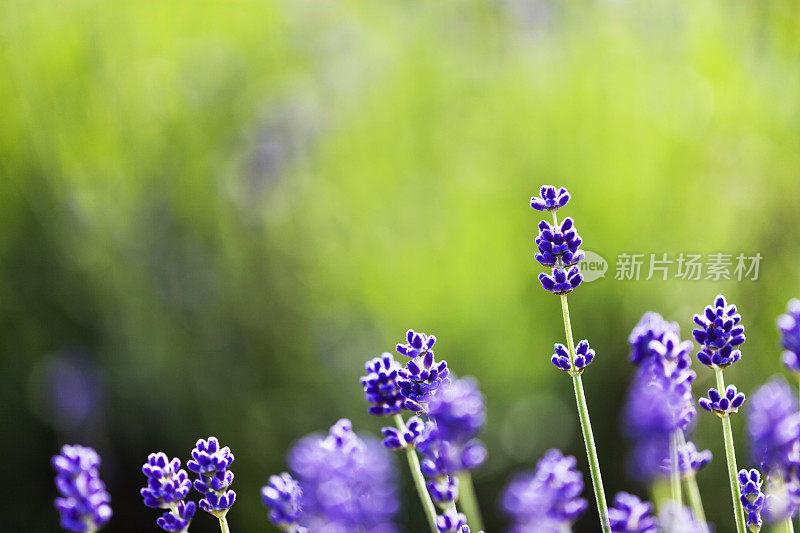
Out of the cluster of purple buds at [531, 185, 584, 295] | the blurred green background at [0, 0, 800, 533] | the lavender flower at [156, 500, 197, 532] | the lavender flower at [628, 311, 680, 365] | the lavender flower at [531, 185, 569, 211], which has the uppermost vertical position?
the blurred green background at [0, 0, 800, 533]

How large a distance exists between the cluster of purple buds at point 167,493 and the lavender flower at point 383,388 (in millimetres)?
179

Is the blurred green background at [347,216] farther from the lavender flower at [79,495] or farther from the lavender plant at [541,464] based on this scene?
A: the lavender flower at [79,495]

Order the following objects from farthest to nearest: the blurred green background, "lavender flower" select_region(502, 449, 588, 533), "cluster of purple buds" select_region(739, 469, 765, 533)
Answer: the blurred green background < "cluster of purple buds" select_region(739, 469, 765, 533) < "lavender flower" select_region(502, 449, 588, 533)

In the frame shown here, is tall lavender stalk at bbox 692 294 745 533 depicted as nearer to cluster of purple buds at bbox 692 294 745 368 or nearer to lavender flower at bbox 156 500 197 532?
cluster of purple buds at bbox 692 294 745 368

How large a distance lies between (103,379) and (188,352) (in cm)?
28

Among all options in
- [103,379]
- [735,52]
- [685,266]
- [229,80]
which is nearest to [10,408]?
[103,379]

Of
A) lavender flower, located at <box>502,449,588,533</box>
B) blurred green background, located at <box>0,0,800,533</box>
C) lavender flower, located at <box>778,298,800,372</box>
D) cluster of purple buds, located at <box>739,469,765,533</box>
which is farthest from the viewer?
blurred green background, located at <box>0,0,800,533</box>

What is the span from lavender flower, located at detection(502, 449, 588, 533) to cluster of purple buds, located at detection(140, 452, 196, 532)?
0.28 metres

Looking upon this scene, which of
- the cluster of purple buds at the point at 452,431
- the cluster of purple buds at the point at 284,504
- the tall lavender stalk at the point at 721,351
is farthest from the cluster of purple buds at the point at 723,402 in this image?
the cluster of purple buds at the point at 284,504

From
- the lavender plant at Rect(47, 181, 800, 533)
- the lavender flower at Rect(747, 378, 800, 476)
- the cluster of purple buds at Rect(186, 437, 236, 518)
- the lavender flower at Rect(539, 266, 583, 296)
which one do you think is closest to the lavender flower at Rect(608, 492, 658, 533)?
the lavender plant at Rect(47, 181, 800, 533)

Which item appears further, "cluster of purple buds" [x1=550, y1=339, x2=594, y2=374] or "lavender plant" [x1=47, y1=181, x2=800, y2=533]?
"cluster of purple buds" [x1=550, y1=339, x2=594, y2=374]

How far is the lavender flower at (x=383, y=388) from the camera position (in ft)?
2.38

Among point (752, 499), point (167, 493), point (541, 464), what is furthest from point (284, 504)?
point (752, 499)

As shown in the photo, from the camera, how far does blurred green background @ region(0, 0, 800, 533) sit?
2.46m
